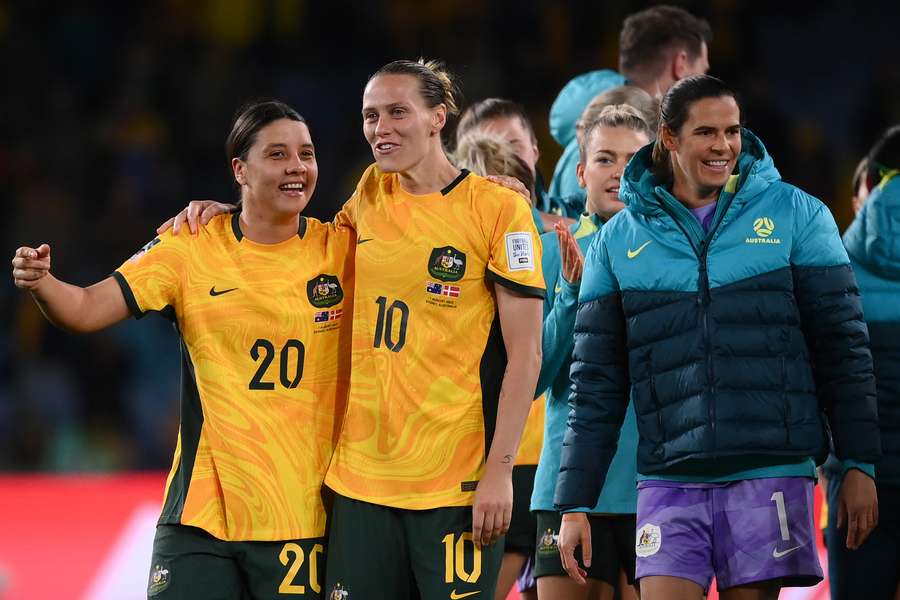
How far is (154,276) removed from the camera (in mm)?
4285

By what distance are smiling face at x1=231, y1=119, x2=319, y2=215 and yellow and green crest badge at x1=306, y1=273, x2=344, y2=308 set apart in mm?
214

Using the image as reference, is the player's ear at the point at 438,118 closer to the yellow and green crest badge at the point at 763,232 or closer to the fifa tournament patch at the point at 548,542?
the yellow and green crest badge at the point at 763,232

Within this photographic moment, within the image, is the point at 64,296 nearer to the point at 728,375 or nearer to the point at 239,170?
the point at 239,170

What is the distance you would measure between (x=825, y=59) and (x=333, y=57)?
396 cm

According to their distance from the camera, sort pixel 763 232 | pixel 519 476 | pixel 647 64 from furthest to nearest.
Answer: pixel 647 64 → pixel 519 476 → pixel 763 232

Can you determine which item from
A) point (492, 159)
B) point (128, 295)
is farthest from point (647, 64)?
point (128, 295)

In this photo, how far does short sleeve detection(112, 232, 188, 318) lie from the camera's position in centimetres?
425

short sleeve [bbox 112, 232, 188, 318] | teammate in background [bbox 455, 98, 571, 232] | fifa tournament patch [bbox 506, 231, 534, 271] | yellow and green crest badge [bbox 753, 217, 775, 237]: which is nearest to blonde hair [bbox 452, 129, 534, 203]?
teammate in background [bbox 455, 98, 571, 232]

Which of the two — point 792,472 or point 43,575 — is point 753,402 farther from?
point 43,575

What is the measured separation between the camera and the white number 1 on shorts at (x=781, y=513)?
386cm

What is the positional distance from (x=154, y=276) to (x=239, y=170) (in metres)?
0.41

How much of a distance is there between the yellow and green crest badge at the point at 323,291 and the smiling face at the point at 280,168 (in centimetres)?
21

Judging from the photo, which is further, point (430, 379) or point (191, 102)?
point (191, 102)

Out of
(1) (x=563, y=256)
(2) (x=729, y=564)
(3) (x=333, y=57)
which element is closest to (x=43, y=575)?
(1) (x=563, y=256)
